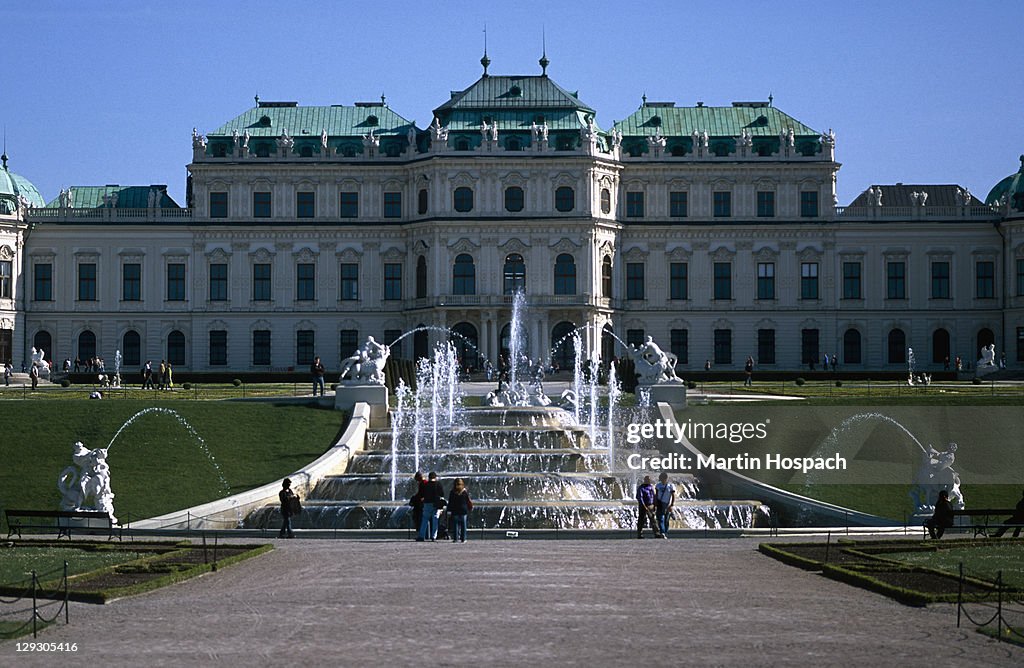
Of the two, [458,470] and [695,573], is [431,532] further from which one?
[458,470]

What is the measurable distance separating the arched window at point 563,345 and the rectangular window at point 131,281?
22.9m

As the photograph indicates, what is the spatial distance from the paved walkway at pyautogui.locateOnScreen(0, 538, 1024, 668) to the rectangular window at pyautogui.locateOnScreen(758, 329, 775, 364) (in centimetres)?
5938

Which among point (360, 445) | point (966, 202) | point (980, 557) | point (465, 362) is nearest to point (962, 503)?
point (980, 557)

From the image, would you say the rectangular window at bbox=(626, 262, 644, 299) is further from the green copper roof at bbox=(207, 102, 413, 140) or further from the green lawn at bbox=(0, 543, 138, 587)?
the green lawn at bbox=(0, 543, 138, 587)

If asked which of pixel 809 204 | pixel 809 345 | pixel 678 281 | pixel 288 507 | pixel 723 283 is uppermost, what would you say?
pixel 809 204

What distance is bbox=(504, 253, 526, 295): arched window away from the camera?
81.5 metres

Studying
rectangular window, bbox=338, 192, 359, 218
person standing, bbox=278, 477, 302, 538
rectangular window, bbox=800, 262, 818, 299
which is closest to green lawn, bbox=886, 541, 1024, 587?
person standing, bbox=278, 477, 302, 538

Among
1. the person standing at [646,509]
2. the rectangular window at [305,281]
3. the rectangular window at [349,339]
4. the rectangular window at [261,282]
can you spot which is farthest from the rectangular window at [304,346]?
the person standing at [646,509]

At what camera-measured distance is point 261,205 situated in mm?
84375

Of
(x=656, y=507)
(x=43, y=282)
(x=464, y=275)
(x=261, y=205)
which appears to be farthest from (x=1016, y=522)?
(x=43, y=282)

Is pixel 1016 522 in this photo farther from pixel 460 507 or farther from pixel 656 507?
pixel 460 507

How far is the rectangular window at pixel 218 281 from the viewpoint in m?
84.6

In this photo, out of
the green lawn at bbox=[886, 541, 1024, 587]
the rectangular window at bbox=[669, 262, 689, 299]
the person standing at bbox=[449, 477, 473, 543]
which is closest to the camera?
the green lawn at bbox=[886, 541, 1024, 587]

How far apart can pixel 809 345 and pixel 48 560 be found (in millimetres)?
64260
